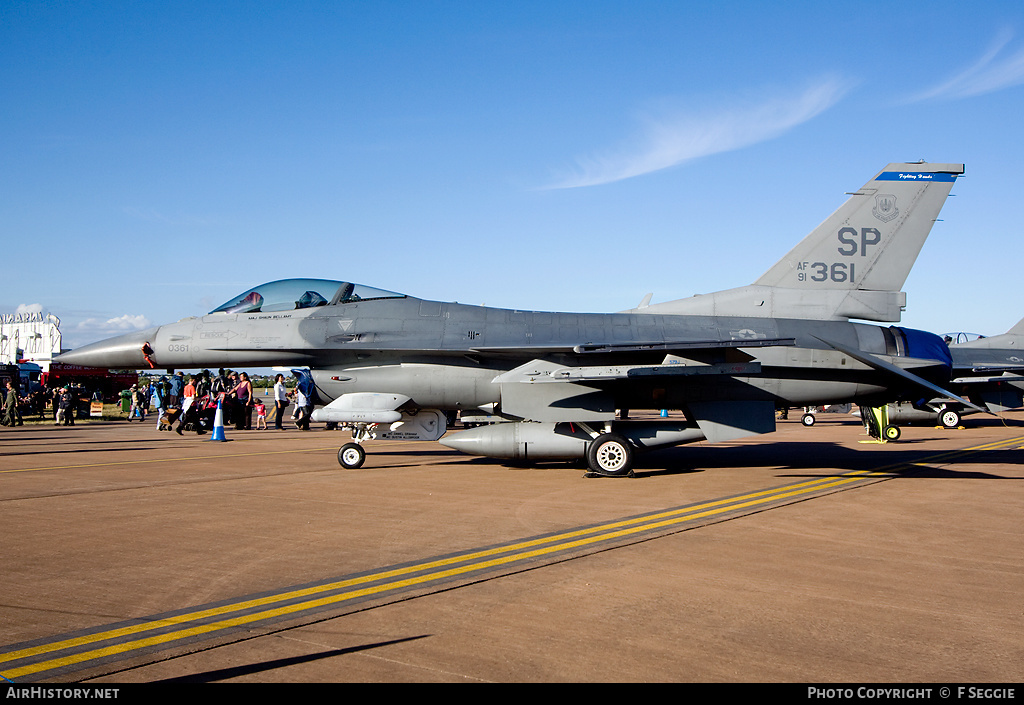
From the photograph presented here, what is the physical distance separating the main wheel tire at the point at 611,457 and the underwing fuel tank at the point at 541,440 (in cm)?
27

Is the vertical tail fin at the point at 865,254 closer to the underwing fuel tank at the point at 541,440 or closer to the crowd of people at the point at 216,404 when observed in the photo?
the underwing fuel tank at the point at 541,440

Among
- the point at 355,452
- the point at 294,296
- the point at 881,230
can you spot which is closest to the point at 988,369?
the point at 881,230

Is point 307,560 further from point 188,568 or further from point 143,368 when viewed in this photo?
point 143,368

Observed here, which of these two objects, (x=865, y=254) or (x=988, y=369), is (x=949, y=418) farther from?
(x=865, y=254)

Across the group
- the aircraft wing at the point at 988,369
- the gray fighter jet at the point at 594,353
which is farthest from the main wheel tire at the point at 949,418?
the gray fighter jet at the point at 594,353

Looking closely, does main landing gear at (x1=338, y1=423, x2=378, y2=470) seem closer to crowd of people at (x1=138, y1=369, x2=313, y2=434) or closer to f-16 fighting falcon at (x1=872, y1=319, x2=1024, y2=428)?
crowd of people at (x1=138, y1=369, x2=313, y2=434)

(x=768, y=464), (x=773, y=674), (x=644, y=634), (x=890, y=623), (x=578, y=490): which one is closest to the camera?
(x=773, y=674)

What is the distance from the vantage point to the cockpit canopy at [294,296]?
1312 centimetres

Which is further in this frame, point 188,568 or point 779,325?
point 779,325

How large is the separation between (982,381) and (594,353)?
17.9 metres

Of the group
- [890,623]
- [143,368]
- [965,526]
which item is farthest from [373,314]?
[890,623]

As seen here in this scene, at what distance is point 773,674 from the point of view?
3.72 metres
